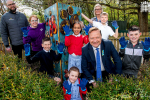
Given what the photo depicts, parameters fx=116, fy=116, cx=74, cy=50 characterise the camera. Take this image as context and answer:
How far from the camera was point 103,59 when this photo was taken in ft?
8.59

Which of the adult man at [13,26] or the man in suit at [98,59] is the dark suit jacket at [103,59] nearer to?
the man in suit at [98,59]

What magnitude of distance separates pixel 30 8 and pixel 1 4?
19.6 feet

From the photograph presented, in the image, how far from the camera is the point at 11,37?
3.87m

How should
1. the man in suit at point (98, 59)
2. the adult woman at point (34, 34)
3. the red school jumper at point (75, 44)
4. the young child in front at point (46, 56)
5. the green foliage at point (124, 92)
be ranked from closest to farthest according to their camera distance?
the green foliage at point (124, 92) < the man in suit at point (98, 59) < the young child in front at point (46, 56) < the red school jumper at point (75, 44) < the adult woman at point (34, 34)

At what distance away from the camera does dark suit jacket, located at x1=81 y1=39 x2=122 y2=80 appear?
2574 millimetres

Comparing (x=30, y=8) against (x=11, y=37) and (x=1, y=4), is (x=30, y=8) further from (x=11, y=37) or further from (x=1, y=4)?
(x=11, y=37)

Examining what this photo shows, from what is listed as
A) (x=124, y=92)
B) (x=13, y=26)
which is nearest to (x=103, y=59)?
(x=124, y=92)

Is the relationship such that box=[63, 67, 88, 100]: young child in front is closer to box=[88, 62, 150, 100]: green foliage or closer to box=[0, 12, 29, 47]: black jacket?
box=[88, 62, 150, 100]: green foliage

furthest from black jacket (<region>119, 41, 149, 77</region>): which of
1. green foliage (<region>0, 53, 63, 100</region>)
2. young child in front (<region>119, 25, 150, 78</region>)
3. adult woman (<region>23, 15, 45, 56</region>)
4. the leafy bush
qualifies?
adult woman (<region>23, 15, 45, 56</region>)

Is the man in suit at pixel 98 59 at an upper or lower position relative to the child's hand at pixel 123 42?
lower

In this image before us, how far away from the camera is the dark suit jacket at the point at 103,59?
8.45 feet

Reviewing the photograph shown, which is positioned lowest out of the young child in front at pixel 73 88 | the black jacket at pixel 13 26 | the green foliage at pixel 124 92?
the young child in front at pixel 73 88

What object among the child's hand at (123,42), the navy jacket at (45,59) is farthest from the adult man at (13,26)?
the child's hand at (123,42)

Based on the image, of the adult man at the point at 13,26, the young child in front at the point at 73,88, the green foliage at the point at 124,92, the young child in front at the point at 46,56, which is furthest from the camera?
the adult man at the point at 13,26
